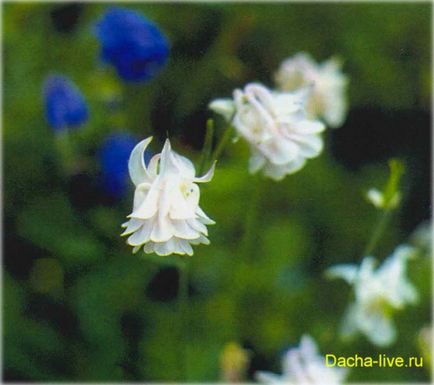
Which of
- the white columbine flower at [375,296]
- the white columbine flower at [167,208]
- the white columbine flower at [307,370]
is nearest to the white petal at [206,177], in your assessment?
the white columbine flower at [167,208]

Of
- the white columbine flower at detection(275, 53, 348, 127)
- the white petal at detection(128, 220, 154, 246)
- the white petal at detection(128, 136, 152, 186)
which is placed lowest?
the white petal at detection(128, 220, 154, 246)

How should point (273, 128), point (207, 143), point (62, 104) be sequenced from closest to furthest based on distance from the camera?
1. point (207, 143)
2. point (273, 128)
3. point (62, 104)

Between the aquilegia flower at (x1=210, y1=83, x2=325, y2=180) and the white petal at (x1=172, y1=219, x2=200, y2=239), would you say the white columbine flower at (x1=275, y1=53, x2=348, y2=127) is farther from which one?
the white petal at (x1=172, y1=219, x2=200, y2=239)

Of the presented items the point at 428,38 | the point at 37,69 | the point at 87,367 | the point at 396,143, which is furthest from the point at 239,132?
the point at 428,38

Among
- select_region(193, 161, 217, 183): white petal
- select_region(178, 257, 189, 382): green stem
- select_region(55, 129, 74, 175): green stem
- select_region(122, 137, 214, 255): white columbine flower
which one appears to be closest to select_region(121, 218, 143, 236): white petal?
select_region(122, 137, 214, 255): white columbine flower

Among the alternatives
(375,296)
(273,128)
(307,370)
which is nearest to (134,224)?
(273,128)

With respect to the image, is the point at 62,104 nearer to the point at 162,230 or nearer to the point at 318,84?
the point at 318,84

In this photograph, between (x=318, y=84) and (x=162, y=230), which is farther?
(x=318, y=84)
